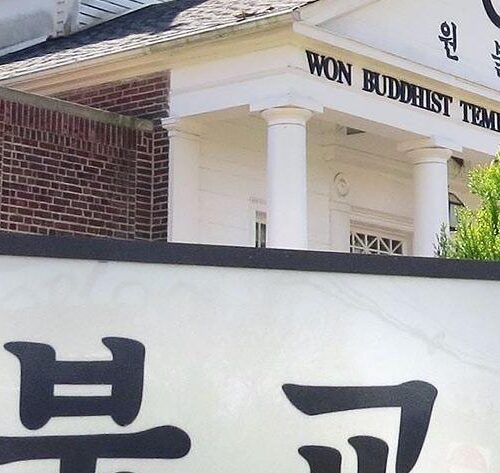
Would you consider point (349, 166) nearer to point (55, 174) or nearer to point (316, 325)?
point (55, 174)

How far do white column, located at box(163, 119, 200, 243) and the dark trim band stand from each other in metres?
7.56

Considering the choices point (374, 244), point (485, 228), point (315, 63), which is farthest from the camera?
point (374, 244)

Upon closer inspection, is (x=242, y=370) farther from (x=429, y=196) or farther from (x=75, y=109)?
(x=429, y=196)

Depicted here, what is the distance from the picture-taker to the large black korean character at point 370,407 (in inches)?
183

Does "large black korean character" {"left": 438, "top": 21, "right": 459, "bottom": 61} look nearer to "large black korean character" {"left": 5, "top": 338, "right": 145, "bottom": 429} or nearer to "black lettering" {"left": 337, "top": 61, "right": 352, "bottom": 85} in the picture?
"black lettering" {"left": 337, "top": 61, "right": 352, "bottom": 85}

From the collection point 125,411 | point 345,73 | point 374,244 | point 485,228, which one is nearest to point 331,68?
point 345,73

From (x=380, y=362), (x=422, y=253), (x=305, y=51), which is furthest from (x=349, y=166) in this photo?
(x=380, y=362)

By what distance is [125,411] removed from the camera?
4488 mm

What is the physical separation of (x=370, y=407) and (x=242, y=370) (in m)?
0.50

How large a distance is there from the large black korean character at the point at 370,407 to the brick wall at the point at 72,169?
23.8 feet

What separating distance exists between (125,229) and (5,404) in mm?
8103

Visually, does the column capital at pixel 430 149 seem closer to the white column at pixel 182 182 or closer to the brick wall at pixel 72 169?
the white column at pixel 182 182

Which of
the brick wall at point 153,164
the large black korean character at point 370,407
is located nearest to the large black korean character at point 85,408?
the large black korean character at point 370,407

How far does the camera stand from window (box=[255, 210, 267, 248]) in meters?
13.6
